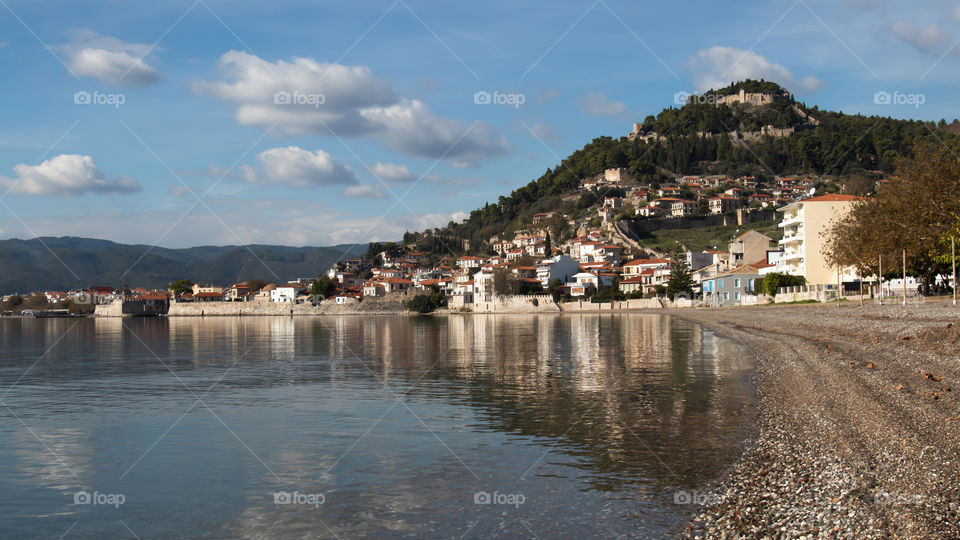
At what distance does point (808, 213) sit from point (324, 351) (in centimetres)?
4248

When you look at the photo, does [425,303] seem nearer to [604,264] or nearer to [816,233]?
[604,264]

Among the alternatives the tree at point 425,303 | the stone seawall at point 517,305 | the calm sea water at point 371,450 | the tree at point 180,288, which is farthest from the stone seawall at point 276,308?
the calm sea water at point 371,450

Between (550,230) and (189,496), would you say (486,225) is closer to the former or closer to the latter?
(550,230)

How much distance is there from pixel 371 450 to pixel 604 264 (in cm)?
10466

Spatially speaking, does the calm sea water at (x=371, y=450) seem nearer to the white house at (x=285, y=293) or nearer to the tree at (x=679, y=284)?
the tree at (x=679, y=284)

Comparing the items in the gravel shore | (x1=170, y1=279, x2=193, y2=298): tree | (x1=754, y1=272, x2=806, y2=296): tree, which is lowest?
the gravel shore

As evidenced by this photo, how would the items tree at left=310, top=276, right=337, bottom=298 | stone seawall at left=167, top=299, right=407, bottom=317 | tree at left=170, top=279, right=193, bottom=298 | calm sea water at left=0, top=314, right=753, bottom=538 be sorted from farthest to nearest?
tree at left=170, top=279, right=193, bottom=298
tree at left=310, top=276, right=337, bottom=298
stone seawall at left=167, top=299, right=407, bottom=317
calm sea water at left=0, top=314, right=753, bottom=538

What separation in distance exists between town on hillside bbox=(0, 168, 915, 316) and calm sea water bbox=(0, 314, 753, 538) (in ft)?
121

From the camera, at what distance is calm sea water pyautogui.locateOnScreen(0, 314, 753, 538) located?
8.83 metres

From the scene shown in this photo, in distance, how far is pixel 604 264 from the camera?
115m

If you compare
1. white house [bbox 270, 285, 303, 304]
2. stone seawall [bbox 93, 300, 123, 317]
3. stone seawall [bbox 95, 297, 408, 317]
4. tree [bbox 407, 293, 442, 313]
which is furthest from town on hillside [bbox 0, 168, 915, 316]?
stone seawall [bbox 93, 300, 123, 317]

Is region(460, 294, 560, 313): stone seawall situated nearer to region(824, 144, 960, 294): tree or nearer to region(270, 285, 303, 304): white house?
region(270, 285, 303, 304): white house

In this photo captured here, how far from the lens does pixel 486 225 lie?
194 m

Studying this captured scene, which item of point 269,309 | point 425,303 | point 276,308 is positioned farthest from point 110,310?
point 425,303
